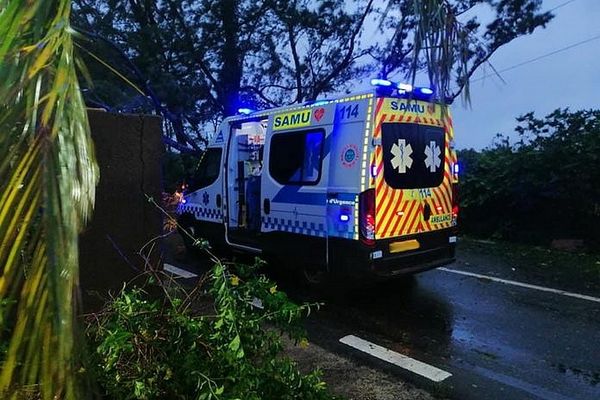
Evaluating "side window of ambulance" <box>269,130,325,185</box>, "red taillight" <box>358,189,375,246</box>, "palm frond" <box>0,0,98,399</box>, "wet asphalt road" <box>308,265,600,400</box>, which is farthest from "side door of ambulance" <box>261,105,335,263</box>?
"palm frond" <box>0,0,98,399</box>

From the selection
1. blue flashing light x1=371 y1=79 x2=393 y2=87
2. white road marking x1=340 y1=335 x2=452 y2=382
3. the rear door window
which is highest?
blue flashing light x1=371 y1=79 x2=393 y2=87

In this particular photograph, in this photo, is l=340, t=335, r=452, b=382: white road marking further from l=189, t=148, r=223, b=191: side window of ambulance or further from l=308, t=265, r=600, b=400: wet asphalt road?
l=189, t=148, r=223, b=191: side window of ambulance

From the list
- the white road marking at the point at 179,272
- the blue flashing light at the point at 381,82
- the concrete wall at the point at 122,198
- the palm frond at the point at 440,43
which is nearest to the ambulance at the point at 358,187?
the blue flashing light at the point at 381,82

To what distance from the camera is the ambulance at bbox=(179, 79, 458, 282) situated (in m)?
5.34

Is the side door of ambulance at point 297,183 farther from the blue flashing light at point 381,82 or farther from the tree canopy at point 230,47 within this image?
the tree canopy at point 230,47

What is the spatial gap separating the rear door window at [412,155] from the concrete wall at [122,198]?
246 cm

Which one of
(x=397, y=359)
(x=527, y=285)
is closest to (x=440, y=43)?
(x=397, y=359)

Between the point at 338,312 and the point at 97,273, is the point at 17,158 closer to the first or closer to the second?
the point at 97,273

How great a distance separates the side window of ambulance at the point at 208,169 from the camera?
7.71 m

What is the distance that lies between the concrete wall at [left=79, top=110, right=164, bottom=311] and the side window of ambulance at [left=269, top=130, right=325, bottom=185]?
2.05 meters

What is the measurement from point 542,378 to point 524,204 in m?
6.09

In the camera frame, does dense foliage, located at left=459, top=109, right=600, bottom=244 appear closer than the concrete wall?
No

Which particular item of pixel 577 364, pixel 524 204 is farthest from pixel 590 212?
pixel 577 364

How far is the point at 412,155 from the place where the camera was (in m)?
5.70
